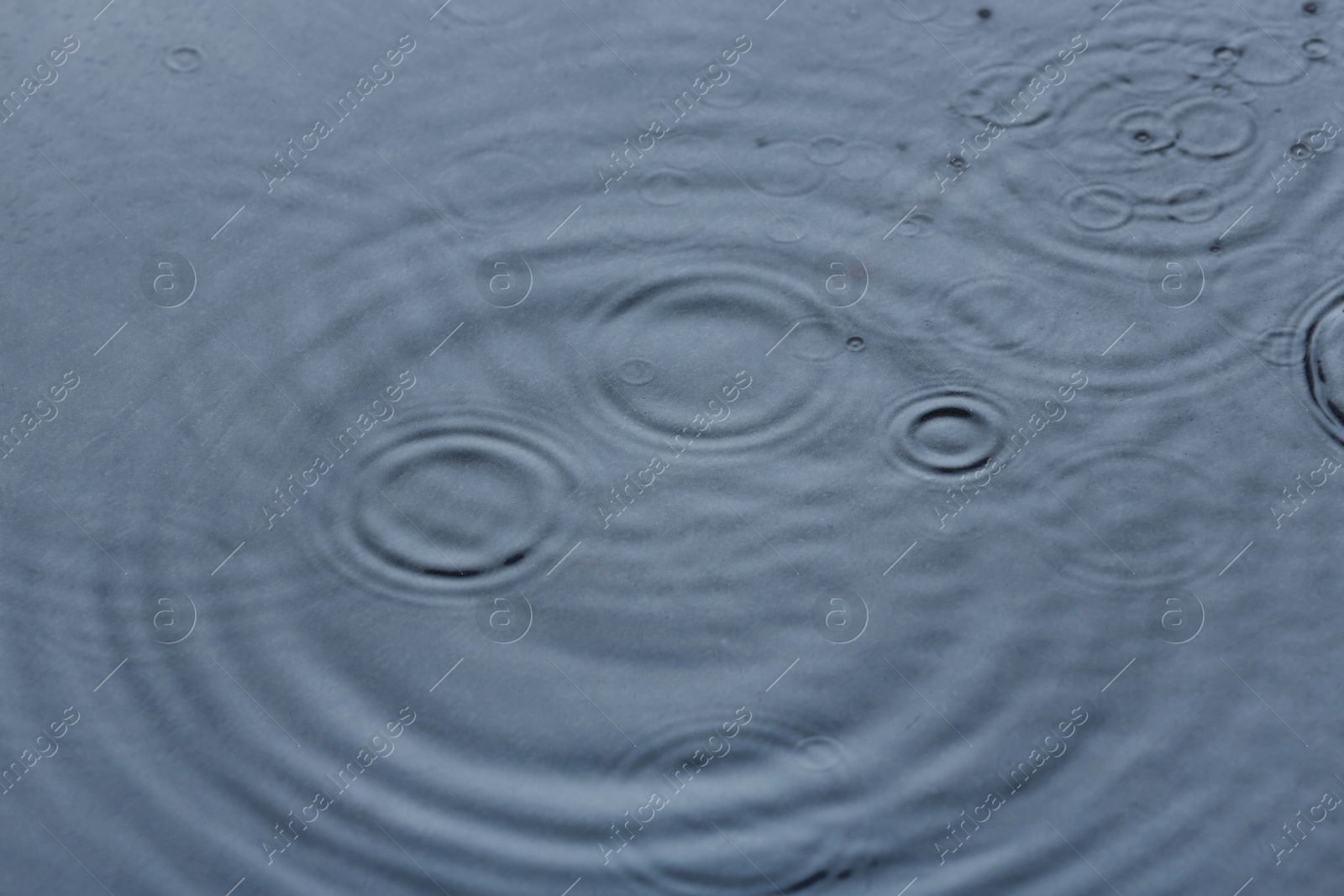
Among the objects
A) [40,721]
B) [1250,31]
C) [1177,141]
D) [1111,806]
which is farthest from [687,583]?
[1250,31]

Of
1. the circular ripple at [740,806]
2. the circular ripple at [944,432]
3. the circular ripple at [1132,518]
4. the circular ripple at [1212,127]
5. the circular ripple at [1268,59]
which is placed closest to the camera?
the circular ripple at [740,806]

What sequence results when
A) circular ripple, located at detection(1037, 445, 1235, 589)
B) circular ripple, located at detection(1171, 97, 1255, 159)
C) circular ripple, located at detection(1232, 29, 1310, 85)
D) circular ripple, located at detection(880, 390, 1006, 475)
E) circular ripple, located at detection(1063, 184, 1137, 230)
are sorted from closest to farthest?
circular ripple, located at detection(1037, 445, 1235, 589) < circular ripple, located at detection(880, 390, 1006, 475) < circular ripple, located at detection(1063, 184, 1137, 230) < circular ripple, located at detection(1171, 97, 1255, 159) < circular ripple, located at detection(1232, 29, 1310, 85)

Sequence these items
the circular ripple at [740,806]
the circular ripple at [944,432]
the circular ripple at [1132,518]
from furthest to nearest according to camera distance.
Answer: the circular ripple at [944,432]
the circular ripple at [1132,518]
the circular ripple at [740,806]

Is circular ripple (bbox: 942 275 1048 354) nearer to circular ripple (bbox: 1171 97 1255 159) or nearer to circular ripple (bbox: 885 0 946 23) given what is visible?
circular ripple (bbox: 1171 97 1255 159)

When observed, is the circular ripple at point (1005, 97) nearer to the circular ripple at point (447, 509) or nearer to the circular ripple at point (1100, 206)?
the circular ripple at point (1100, 206)

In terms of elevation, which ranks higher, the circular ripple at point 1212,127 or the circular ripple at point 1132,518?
the circular ripple at point 1212,127

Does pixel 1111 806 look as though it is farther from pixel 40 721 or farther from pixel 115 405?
pixel 115 405

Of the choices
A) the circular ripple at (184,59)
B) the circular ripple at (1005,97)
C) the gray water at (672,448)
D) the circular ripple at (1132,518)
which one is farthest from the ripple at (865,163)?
the circular ripple at (184,59)

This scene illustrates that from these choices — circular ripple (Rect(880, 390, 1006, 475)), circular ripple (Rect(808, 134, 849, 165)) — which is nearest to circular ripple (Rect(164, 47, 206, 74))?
circular ripple (Rect(808, 134, 849, 165))
